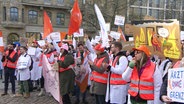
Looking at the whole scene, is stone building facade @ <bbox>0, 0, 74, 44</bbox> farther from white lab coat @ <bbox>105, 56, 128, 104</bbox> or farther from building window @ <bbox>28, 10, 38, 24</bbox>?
white lab coat @ <bbox>105, 56, 128, 104</bbox>

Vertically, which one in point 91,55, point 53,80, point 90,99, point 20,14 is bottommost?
point 90,99

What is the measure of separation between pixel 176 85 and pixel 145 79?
41.9 inches

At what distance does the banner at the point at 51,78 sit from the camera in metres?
8.22

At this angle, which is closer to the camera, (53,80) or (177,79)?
(177,79)

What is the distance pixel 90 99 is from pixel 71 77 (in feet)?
4.84

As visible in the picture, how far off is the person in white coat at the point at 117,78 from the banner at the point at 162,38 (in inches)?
21.0

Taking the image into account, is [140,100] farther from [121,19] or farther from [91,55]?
[121,19]

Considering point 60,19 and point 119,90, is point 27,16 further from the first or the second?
point 119,90

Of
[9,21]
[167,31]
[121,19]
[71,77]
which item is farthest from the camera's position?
[9,21]

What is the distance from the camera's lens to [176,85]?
3.75 meters

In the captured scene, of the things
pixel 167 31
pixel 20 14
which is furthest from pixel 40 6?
pixel 167 31

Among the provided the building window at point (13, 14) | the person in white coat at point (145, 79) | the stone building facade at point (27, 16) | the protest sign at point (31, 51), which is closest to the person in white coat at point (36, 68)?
the protest sign at point (31, 51)

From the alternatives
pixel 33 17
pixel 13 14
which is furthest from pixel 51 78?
pixel 33 17

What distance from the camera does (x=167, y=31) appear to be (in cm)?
563
